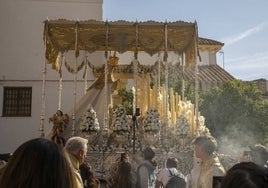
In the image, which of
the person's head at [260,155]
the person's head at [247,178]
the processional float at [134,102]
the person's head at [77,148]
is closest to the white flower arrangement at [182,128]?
the processional float at [134,102]

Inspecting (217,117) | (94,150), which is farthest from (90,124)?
(217,117)

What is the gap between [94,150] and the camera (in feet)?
38.9

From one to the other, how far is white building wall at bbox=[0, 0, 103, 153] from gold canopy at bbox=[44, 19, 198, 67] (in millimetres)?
8226

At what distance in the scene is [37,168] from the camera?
2.02 m

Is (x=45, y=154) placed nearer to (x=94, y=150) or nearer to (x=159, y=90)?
(x=94, y=150)

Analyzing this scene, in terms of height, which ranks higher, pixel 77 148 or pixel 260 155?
pixel 77 148

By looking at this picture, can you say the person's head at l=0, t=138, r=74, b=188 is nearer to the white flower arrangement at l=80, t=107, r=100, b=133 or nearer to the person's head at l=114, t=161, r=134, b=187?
the person's head at l=114, t=161, r=134, b=187

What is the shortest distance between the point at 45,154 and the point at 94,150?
9.94 meters

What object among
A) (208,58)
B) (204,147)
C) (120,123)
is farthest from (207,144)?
(208,58)

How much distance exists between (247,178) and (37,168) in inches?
40.3

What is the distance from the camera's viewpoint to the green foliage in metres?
23.7

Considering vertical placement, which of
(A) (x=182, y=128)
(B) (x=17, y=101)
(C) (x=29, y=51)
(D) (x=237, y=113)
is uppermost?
(C) (x=29, y=51)

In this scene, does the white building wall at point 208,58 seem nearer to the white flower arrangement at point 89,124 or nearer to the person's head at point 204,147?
the white flower arrangement at point 89,124

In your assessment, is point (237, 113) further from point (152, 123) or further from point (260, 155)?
point (260, 155)
